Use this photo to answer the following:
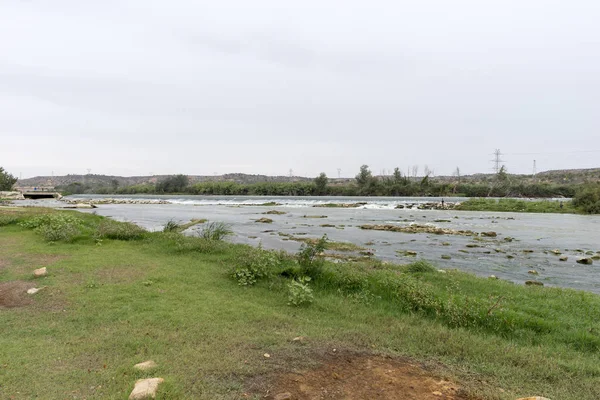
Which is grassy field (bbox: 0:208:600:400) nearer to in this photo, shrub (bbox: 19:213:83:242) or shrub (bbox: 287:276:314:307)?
shrub (bbox: 287:276:314:307)

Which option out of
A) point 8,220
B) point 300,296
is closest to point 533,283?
point 300,296

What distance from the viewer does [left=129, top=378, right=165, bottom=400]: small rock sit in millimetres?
3877

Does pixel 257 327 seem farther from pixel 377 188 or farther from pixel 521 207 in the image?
pixel 377 188

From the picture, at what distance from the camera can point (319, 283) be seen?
9656 millimetres

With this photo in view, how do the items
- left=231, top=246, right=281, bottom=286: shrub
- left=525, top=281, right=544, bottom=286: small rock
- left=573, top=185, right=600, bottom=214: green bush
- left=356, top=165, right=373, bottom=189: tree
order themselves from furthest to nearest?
left=356, top=165, right=373, bottom=189: tree
left=573, top=185, right=600, bottom=214: green bush
left=525, top=281, right=544, bottom=286: small rock
left=231, top=246, right=281, bottom=286: shrub

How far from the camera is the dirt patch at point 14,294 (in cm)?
728

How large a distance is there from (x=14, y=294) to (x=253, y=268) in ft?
17.9

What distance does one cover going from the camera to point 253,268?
9.67m

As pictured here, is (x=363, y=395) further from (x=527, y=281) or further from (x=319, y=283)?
(x=527, y=281)

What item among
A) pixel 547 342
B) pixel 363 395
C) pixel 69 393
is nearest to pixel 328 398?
pixel 363 395

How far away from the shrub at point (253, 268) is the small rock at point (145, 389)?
4993mm

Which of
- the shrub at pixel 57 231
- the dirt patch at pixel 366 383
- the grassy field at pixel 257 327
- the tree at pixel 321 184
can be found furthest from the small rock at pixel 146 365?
the tree at pixel 321 184

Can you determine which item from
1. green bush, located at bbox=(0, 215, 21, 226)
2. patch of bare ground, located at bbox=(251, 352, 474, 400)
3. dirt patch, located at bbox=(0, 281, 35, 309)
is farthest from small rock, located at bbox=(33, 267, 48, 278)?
green bush, located at bbox=(0, 215, 21, 226)

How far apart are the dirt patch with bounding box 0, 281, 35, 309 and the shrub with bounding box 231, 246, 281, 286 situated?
463 cm
